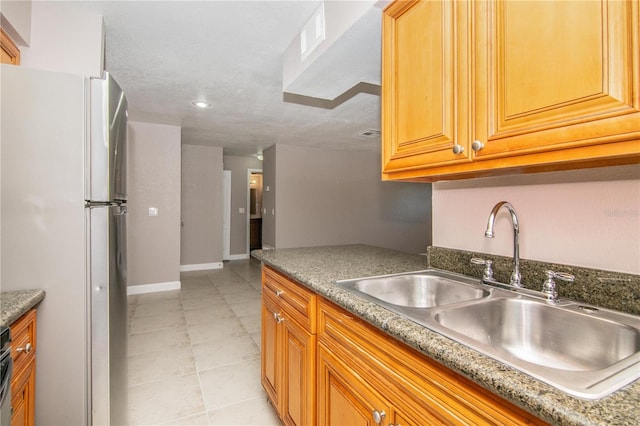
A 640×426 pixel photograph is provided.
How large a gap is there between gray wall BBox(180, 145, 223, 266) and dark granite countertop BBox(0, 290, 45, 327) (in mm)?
4747

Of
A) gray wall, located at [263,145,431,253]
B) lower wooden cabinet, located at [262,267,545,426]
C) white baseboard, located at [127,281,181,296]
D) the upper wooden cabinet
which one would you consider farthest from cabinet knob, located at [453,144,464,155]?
gray wall, located at [263,145,431,253]

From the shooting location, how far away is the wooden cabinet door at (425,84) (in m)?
1.06

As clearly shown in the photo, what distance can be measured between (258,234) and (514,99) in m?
7.21

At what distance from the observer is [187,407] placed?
1.96 metres

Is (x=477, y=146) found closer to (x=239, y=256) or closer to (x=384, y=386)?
(x=384, y=386)

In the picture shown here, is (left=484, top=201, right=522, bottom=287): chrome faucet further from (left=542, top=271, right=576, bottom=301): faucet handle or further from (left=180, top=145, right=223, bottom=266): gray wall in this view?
(left=180, top=145, right=223, bottom=266): gray wall

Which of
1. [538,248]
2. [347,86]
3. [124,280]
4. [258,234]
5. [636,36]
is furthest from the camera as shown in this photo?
[258,234]

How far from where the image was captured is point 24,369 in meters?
1.17

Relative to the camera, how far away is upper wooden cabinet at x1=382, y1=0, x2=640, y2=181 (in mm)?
720

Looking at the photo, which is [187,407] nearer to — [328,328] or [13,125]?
[328,328]

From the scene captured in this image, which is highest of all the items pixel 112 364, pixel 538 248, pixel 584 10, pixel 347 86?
pixel 347 86

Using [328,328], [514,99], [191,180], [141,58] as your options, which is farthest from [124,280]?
[191,180]

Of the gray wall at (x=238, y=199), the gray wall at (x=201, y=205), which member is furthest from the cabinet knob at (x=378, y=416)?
the gray wall at (x=238, y=199)

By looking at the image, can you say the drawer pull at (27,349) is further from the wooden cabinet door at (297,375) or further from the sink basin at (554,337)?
the sink basin at (554,337)
